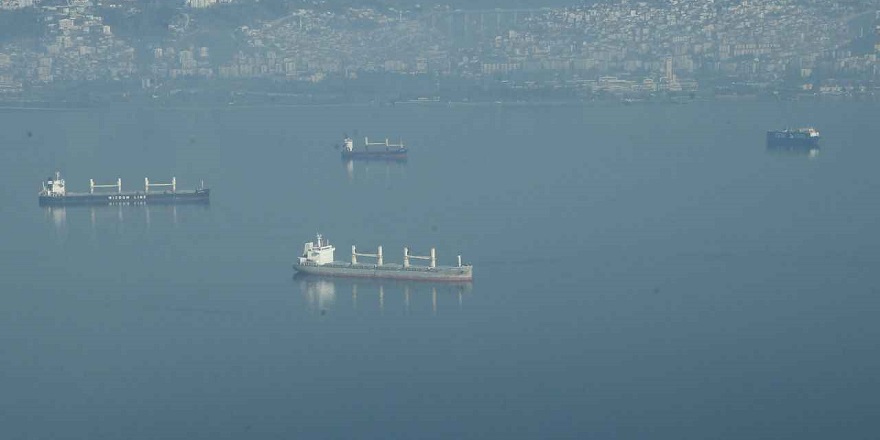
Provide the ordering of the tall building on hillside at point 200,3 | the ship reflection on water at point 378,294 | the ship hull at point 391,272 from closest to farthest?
the ship reflection on water at point 378,294 < the ship hull at point 391,272 < the tall building on hillside at point 200,3

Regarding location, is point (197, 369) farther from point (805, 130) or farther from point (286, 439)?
point (805, 130)

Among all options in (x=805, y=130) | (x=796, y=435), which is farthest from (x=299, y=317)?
(x=805, y=130)

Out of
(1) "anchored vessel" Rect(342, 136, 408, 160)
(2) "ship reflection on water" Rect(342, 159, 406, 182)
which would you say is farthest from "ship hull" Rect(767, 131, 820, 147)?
(2) "ship reflection on water" Rect(342, 159, 406, 182)

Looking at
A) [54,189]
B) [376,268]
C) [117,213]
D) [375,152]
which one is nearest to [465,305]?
[376,268]

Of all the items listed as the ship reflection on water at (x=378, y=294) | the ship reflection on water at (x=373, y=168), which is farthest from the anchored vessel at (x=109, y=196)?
the ship reflection on water at (x=378, y=294)

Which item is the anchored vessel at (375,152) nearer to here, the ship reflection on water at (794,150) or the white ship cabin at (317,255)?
the ship reflection on water at (794,150)

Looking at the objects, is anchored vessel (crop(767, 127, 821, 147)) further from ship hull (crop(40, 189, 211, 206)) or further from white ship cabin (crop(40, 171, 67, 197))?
white ship cabin (crop(40, 171, 67, 197))

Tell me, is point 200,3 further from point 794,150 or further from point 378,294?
point 378,294
